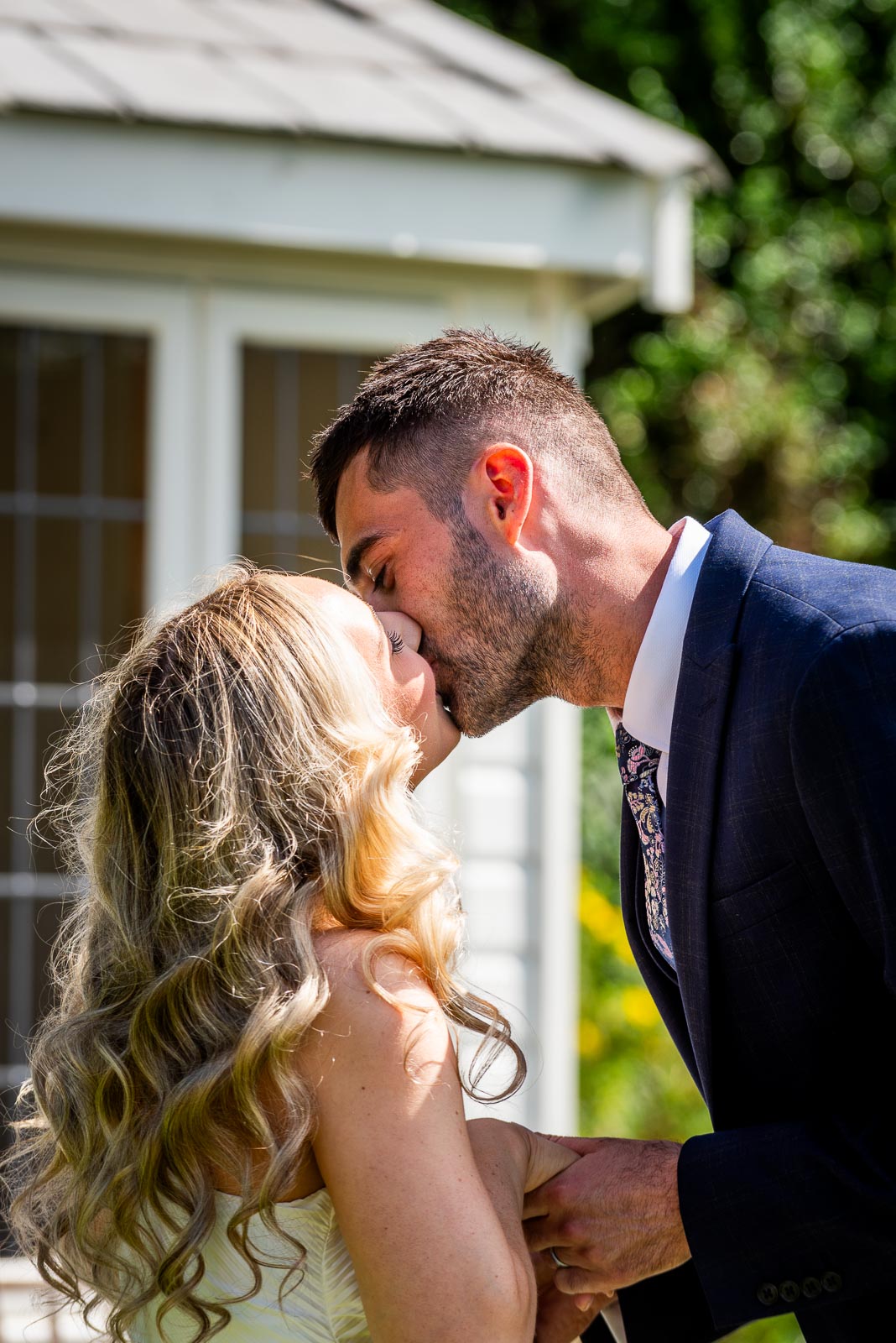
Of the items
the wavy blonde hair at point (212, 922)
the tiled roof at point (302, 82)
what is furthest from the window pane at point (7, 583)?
the wavy blonde hair at point (212, 922)

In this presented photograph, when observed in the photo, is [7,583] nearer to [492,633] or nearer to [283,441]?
[283,441]

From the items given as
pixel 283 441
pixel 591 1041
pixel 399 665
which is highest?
pixel 283 441

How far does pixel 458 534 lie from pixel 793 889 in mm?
856

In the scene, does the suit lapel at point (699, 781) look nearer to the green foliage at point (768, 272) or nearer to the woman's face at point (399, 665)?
the woman's face at point (399, 665)

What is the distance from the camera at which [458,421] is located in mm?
2584

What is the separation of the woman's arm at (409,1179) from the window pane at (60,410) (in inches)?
120

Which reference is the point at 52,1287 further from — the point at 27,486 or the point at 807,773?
the point at 27,486

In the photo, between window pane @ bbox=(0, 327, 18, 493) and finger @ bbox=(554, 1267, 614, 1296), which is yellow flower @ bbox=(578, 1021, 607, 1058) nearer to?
window pane @ bbox=(0, 327, 18, 493)

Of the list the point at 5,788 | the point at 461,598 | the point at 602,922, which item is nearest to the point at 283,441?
the point at 5,788

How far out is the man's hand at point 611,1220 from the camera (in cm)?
206

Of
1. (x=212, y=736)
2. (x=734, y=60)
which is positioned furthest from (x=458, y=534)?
(x=734, y=60)

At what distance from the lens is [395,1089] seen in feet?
6.03

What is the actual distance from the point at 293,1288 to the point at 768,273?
9948 millimetres

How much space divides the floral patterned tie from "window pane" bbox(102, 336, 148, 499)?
2.51 m
